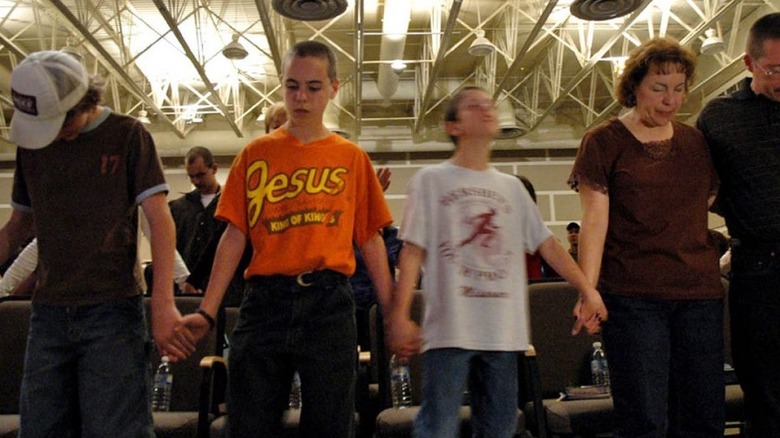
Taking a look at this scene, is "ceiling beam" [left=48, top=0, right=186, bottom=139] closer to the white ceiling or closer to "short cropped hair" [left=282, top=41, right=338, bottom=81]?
the white ceiling

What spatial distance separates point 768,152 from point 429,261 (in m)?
1.05

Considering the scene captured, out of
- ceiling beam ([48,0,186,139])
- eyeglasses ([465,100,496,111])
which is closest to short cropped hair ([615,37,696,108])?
eyeglasses ([465,100,496,111])

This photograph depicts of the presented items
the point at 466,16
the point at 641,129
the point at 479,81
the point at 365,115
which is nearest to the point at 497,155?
the point at 479,81

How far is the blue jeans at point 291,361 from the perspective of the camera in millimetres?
1879

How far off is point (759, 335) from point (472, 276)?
0.85 m

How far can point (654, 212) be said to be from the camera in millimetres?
2119

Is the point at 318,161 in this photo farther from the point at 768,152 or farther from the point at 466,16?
the point at 466,16

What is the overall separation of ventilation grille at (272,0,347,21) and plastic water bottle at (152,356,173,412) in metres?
4.22

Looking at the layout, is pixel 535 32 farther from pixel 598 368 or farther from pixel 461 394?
pixel 461 394

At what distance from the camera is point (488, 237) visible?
2.04 meters

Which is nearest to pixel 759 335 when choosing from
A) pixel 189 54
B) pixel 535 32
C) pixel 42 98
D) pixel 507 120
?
pixel 42 98

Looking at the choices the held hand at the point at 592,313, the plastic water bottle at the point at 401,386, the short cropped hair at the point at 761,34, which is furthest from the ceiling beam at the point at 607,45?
the held hand at the point at 592,313

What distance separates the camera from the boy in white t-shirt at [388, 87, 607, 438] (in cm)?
192

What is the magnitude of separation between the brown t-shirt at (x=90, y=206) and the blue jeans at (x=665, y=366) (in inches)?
52.1
